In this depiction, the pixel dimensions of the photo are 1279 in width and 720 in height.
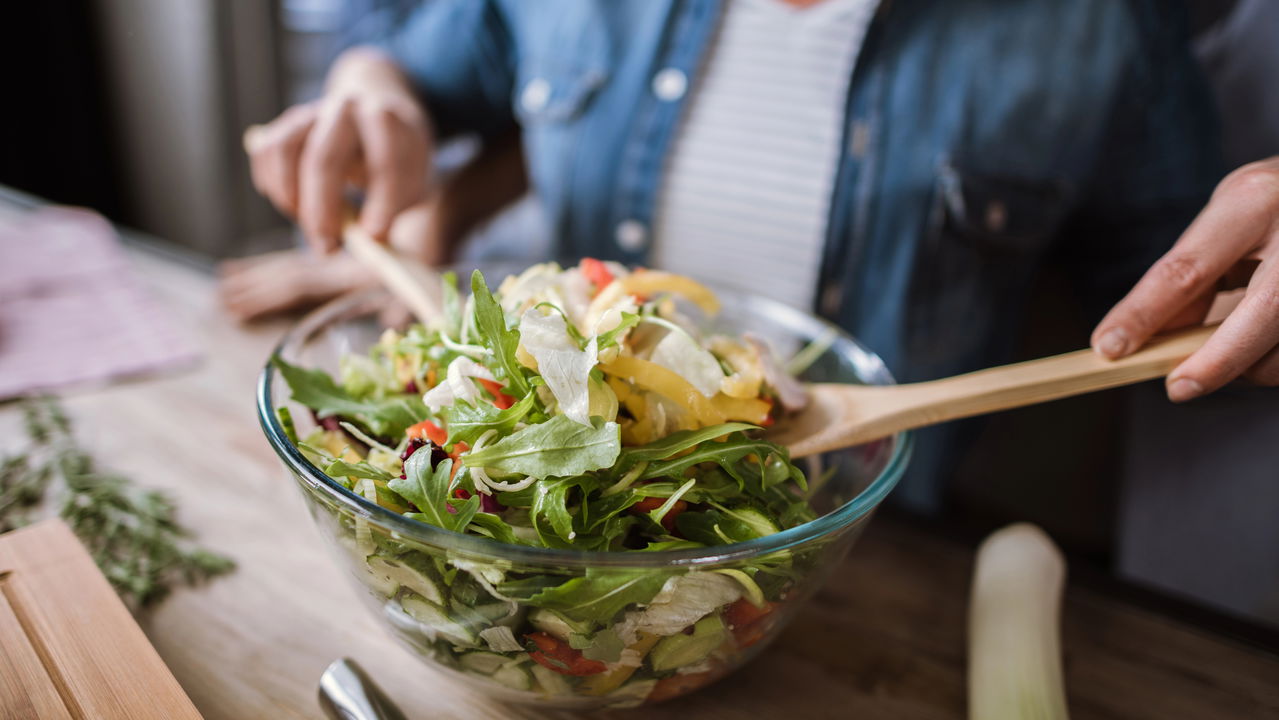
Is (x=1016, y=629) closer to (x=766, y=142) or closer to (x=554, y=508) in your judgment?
(x=554, y=508)

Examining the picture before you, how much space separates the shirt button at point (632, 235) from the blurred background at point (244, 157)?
0.53 meters

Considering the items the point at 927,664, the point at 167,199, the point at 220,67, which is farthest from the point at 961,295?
the point at 167,199

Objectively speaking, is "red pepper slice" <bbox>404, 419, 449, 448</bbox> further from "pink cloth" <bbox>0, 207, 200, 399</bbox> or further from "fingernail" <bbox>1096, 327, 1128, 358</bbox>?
"pink cloth" <bbox>0, 207, 200, 399</bbox>

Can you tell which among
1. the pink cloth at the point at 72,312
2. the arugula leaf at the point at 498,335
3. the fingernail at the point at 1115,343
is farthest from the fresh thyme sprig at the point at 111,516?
the fingernail at the point at 1115,343

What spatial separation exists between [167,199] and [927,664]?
132 inches

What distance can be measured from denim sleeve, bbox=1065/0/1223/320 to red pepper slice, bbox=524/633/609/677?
4.29ft

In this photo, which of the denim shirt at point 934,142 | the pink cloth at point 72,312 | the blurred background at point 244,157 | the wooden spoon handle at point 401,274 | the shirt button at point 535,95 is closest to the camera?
the wooden spoon handle at point 401,274

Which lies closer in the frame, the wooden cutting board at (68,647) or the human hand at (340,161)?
the wooden cutting board at (68,647)

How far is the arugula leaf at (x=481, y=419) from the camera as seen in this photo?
647mm

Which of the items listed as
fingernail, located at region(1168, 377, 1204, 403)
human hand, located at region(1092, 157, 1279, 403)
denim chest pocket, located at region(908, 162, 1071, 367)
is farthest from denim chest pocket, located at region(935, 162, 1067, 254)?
fingernail, located at region(1168, 377, 1204, 403)

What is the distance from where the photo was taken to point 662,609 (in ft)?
1.96

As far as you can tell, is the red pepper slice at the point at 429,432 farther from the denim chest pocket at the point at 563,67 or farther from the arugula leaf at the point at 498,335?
the denim chest pocket at the point at 563,67

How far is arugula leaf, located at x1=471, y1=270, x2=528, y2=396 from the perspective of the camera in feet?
2.19

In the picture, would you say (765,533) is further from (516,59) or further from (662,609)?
(516,59)
